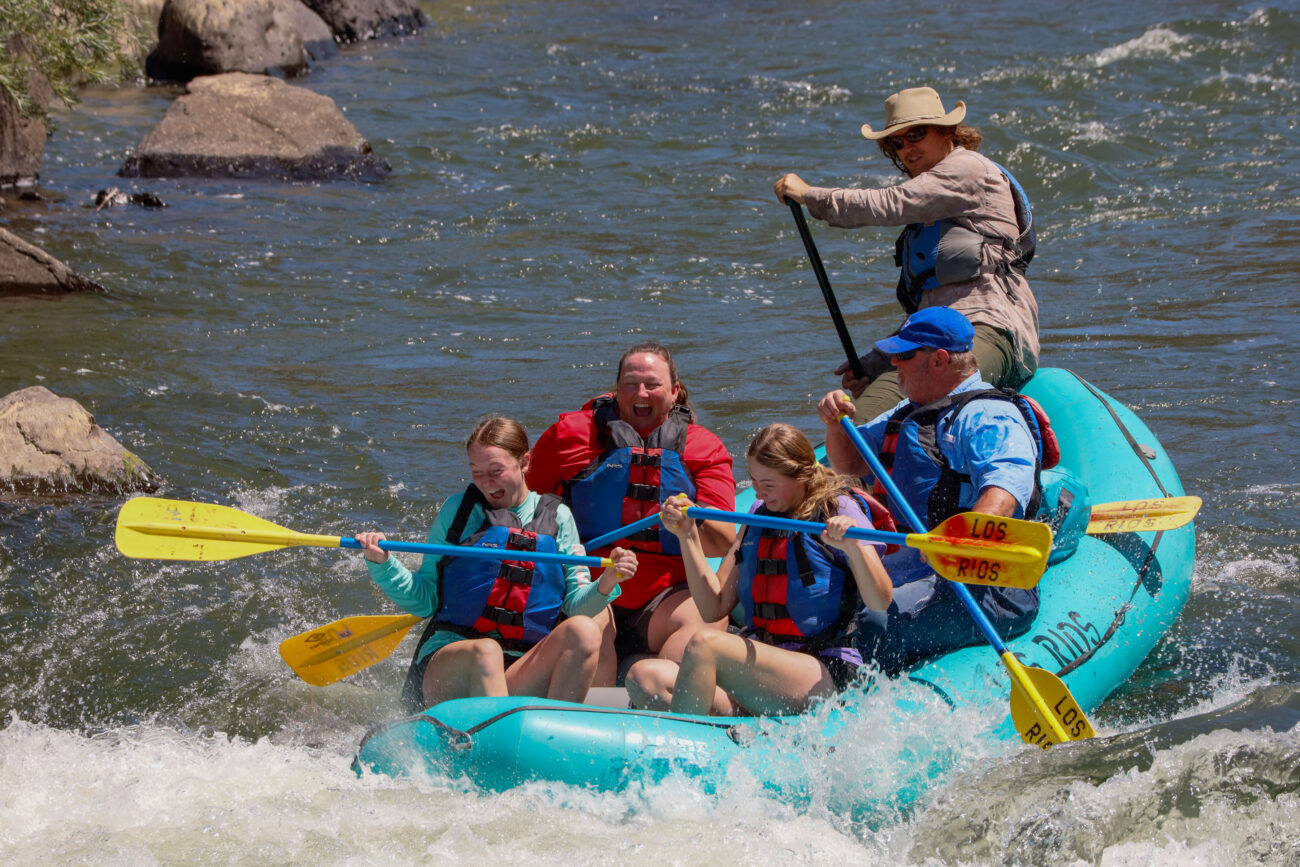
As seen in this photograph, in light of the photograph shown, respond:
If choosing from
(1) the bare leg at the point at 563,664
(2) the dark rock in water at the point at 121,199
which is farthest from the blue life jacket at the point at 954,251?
(2) the dark rock in water at the point at 121,199

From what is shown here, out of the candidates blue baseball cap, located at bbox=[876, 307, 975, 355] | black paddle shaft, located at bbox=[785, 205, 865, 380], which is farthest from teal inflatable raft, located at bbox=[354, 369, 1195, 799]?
black paddle shaft, located at bbox=[785, 205, 865, 380]

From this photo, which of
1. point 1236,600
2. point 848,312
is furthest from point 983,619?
point 848,312

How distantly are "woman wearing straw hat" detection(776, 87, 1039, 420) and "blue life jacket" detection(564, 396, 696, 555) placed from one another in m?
0.77

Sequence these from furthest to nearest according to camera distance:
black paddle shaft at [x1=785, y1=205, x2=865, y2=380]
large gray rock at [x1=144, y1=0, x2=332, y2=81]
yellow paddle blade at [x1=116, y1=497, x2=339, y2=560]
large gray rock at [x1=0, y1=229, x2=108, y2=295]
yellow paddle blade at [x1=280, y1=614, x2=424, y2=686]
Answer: large gray rock at [x1=144, y1=0, x2=332, y2=81] → large gray rock at [x1=0, y1=229, x2=108, y2=295] → black paddle shaft at [x1=785, y1=205, x2=865, y2=380] → yellow paddle blade at [x1=280, y1=614, x2=424, y2=686] → yellow paddle blade at [x1=116, y1=497, x2=339, y2=560]

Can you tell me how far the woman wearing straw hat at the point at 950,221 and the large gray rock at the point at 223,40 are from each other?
→ 1167cm

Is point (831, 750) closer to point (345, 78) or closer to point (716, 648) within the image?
point (716, 648)

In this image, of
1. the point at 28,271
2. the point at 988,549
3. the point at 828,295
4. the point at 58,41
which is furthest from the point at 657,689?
the point at 58,41

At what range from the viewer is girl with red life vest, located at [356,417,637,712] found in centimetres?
369

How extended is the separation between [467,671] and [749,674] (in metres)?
0.76

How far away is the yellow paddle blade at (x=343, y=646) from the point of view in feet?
13.6

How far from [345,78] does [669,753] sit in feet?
43.4

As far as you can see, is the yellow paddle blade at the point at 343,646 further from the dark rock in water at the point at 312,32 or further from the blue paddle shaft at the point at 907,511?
the dark rock in water at the point at 312,32

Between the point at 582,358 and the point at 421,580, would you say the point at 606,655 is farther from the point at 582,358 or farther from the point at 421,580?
the point at 582,358

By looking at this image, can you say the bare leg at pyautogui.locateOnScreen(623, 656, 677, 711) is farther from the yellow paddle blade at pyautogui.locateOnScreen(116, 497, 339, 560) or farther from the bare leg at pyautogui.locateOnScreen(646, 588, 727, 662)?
the yellow paddle blade at pyautogui.locateOnScreen(116, 497, 339, 560)
